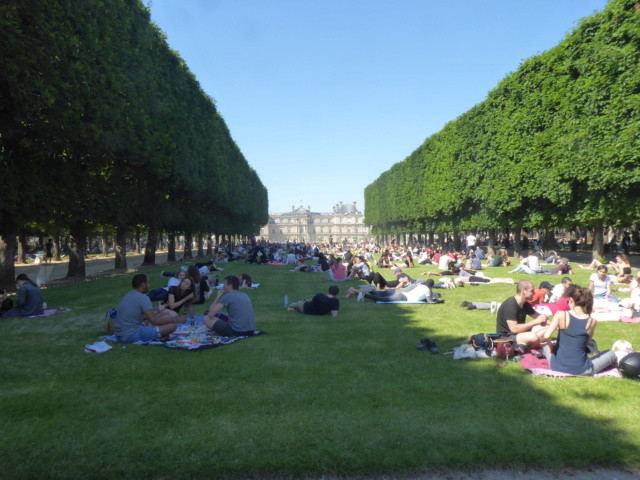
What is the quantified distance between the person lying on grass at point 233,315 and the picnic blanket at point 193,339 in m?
0.15

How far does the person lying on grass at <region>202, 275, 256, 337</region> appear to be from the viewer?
930 centimetres

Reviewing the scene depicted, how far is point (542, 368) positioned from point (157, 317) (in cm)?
684

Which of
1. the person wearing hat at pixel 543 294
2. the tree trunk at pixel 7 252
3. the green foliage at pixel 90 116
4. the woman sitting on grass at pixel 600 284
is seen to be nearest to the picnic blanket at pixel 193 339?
the person wearing hat at pixel 543 294

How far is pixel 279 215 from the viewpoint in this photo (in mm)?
199375

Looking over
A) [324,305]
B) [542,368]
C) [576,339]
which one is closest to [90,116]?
[324,305]

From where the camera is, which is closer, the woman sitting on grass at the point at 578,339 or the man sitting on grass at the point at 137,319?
the woman sitting on grass at the point at 578,339

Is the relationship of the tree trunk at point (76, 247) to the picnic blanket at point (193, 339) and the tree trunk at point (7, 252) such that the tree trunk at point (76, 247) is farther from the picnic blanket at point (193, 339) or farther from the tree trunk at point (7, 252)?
the picnic blanket at point (193, 339)

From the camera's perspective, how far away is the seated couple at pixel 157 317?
29.3 ft

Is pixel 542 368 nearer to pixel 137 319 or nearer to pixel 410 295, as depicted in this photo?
pixel 137 319

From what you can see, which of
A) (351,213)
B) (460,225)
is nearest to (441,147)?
(460,225)

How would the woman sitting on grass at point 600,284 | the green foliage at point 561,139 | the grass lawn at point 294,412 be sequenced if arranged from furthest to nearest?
the green foliage at point 561,139, the woman sitting on grass at point 600,284, the grass lawn at point 294,412

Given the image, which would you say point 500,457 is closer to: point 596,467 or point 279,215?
point 596,467

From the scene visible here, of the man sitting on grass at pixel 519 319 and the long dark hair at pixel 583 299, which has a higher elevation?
the long dark hair at pixel 583 299

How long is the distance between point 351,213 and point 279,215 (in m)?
29.6
